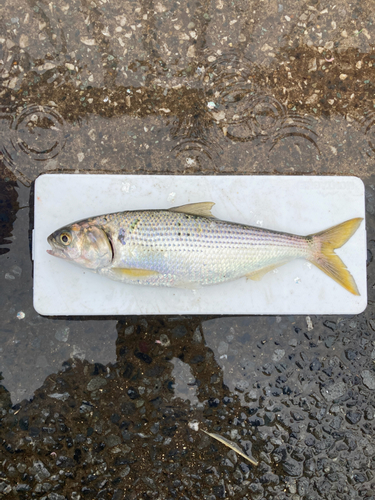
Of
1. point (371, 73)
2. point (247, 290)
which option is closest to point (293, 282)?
point (247, 290)

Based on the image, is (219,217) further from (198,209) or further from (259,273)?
(259,273)

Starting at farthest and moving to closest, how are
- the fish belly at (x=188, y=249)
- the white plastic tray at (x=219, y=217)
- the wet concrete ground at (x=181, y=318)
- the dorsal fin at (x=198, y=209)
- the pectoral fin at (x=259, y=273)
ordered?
the wet concrete ground at (x=181, y=318) → the white plastic tray at (x=219, y=217) → the pectoral fin at (x=259, y=273) → the dorsal fin at (x=198, y=209) → the fish belly at (x=188, y=249)

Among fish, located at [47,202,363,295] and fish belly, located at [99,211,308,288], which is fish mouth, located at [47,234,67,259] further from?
fish belly, located at [99,211,308,288]

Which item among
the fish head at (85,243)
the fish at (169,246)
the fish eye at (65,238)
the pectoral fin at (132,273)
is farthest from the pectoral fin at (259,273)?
the fish eye at (65,238)

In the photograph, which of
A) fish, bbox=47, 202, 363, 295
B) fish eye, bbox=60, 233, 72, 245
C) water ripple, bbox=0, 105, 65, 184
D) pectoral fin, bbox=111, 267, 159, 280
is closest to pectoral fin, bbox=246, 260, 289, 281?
fish, bbox=47, 202, 363, 295

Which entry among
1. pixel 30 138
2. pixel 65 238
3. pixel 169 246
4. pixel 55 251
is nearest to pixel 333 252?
pixel 169 246

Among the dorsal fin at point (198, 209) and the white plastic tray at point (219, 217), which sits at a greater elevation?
the dorsal fin at point (198, 209)

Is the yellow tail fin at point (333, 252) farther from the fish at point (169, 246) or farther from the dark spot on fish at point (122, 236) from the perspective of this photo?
the dark spot on fish at point (122, 236)

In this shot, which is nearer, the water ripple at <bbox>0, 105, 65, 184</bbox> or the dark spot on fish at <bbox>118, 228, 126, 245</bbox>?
the dark spot on fish at <bbox>118, 228, 126, 245</bbox>
